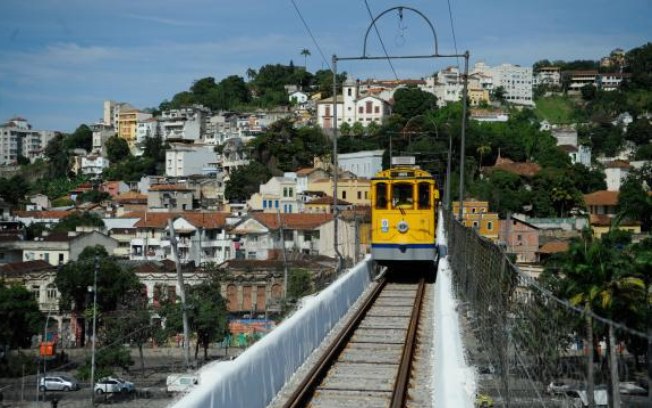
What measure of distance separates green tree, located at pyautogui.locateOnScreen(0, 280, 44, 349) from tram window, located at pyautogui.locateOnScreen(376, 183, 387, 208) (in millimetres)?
17445

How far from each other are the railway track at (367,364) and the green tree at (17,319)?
19964mm

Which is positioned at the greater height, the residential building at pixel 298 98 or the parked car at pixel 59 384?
the residential building at pixel 298 98

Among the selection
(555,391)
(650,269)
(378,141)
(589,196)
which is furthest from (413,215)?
(378,141)

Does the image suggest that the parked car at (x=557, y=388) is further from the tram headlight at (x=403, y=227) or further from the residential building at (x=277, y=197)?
the residential building at (x=277, y=197)

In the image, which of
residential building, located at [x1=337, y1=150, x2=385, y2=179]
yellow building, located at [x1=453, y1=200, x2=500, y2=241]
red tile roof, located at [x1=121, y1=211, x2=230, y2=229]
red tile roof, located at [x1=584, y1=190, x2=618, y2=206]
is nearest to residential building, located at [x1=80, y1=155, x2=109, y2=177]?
residential building, located at [x1=337, y1=150, x2=385, y2=179]

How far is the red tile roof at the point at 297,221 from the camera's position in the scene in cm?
5756

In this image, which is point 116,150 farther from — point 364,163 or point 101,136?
point 364,163

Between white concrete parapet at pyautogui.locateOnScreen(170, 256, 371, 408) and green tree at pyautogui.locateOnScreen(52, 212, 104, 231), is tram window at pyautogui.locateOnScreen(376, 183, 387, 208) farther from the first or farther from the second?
green tree at pyautogui.locateOnScreen(52, 212, 104, 231)

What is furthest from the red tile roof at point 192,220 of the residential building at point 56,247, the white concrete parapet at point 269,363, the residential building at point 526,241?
the white concrete parapet at point 269,363

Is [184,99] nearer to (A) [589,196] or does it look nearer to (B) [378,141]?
(B) [378,141]

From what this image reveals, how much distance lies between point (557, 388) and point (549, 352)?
9.2 inches

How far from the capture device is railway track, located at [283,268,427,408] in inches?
365

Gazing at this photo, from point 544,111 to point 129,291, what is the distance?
153 meters

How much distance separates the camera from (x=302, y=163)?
10544 cm
